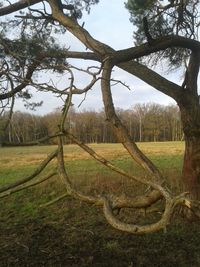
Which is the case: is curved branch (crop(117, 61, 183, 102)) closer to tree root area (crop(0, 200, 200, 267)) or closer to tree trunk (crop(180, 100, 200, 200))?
tree trunk (crop(180, 100, 200, 200))

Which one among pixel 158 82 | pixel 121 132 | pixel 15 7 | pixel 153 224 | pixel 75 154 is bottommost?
pixel 153 224

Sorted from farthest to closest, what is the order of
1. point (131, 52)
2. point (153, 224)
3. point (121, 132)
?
point (131, 52), point (121, 132), point (153, 224)

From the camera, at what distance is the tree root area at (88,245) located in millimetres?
9047

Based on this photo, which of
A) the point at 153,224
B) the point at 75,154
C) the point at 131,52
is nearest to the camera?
the point at 153,224

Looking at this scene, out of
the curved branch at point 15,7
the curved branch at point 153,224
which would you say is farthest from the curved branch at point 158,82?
the curved branch at point 153,224

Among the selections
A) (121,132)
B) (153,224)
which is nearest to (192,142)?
(121,132)

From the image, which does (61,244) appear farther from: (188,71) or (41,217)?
(188,71)

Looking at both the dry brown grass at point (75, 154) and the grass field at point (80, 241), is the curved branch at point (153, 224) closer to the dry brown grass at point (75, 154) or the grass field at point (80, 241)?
the grass field at point (80, 241)

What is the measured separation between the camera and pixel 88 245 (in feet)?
32.7

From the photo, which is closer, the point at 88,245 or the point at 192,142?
the point at 88,245

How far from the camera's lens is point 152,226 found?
17.2 ft

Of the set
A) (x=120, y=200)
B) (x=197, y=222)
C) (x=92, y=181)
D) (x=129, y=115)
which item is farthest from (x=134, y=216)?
(x=129, y=115)

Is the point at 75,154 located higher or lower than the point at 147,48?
lower

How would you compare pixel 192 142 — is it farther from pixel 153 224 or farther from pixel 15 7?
pixel 153 224
